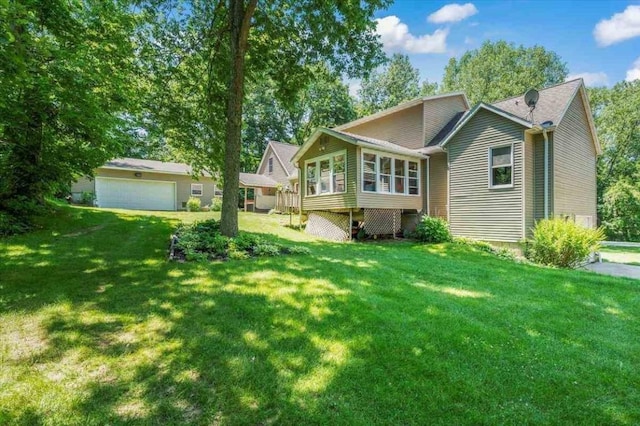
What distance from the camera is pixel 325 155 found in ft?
48.4

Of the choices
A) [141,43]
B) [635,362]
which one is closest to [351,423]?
[635,362]

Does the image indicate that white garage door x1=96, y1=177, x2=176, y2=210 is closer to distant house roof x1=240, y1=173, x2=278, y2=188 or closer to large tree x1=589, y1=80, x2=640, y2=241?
distant house roof x1=240, y1=173, x2=278, y2=188

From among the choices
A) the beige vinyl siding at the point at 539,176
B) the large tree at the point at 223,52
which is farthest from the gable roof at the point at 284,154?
the beige vinyl siding at the point at 539,176

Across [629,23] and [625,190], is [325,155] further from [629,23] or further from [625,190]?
[625,190]

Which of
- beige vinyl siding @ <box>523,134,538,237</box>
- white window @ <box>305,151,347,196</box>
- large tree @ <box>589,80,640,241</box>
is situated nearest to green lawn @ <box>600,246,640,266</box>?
beige vinyl siding @ <box>523,134,538,237</box>

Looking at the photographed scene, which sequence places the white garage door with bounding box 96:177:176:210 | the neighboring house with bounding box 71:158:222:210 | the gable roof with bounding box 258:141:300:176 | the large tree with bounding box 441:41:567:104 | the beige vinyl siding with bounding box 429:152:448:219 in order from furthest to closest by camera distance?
the large tree with bounding box 441:41:567:104 → the gable roof with bounding box 258:141:300:176 → the white garage door with bounding box 96:177:176:210 → the neighboring house with bounding box 71:158:222:210 → the beige vinyl siding with bounding box 429:152:448:219

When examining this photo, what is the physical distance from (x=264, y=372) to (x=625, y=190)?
96.8ft

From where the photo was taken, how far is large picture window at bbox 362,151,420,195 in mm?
13617

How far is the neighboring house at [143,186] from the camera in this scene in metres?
21.5

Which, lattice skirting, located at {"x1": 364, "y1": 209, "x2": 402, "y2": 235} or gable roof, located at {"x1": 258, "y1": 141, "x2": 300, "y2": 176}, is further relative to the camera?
gable roof, located at {"x1": 258, "y1": 141, "x2": 300, "y2": 176}

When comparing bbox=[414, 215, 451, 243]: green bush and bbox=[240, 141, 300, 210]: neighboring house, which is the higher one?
bbox=[240, 141, 300, 210]: neighboring house

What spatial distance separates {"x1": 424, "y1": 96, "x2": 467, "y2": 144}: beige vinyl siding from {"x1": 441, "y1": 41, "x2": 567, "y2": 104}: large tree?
18659mm

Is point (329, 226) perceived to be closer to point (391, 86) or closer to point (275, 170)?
point (275, 170)

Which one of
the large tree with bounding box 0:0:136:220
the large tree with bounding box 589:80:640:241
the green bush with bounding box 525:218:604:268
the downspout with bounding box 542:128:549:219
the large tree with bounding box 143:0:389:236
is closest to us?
the large tree with bounding box 0:0:136:220
